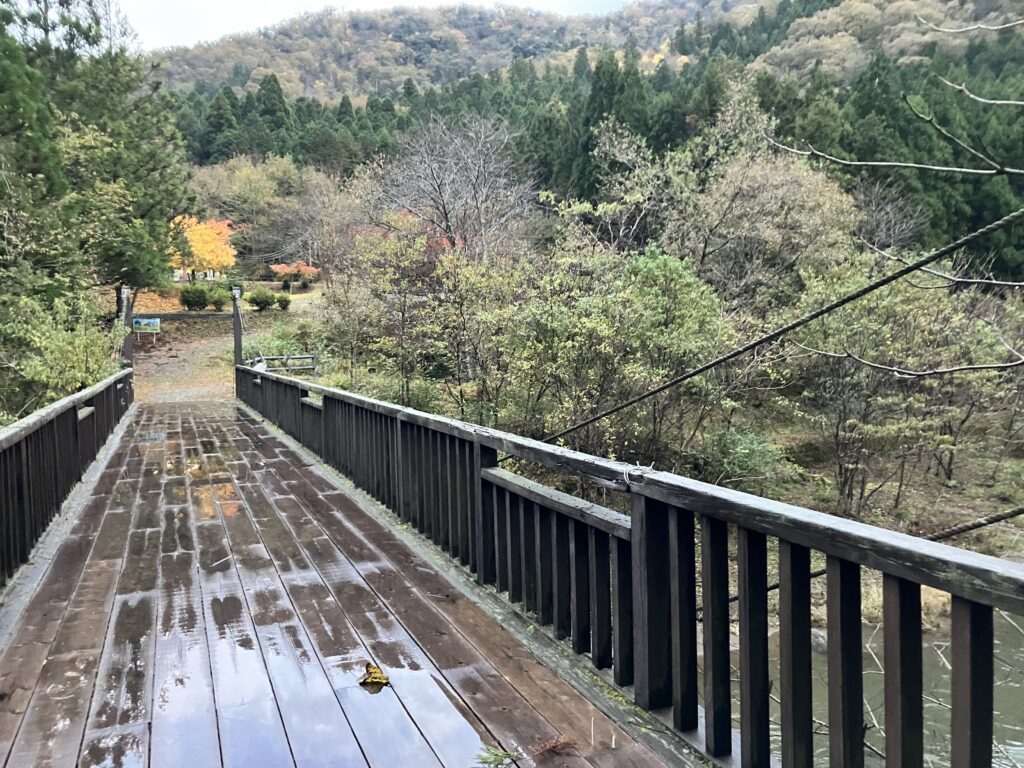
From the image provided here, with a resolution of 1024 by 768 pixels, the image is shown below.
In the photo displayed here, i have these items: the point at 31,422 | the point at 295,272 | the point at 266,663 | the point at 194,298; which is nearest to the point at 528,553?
the point at 266,663

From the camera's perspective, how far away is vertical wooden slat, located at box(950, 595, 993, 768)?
1.06m

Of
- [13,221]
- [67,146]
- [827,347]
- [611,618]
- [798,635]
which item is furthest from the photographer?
[67,146]

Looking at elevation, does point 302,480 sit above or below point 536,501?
below

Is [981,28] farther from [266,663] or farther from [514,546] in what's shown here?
[266,663]

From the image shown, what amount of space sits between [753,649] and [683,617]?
8.9 inches

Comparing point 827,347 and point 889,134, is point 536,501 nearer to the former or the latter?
point 827,347

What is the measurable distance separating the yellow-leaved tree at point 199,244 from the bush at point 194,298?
3.50ft

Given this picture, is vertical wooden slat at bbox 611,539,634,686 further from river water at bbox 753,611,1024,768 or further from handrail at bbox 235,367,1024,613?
river water at bbox 753,611,1024,768

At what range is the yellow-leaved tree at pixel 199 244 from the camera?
24.0 m

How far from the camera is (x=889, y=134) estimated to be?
62.8ft

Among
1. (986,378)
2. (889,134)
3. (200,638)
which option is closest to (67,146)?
(200,638)

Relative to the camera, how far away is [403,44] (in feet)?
229

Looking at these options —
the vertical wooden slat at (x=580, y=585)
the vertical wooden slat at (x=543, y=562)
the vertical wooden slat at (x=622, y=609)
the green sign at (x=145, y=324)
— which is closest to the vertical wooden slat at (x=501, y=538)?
the vertical wooden slat at (x=543, y=562)

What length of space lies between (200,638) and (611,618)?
1355 millimetres
